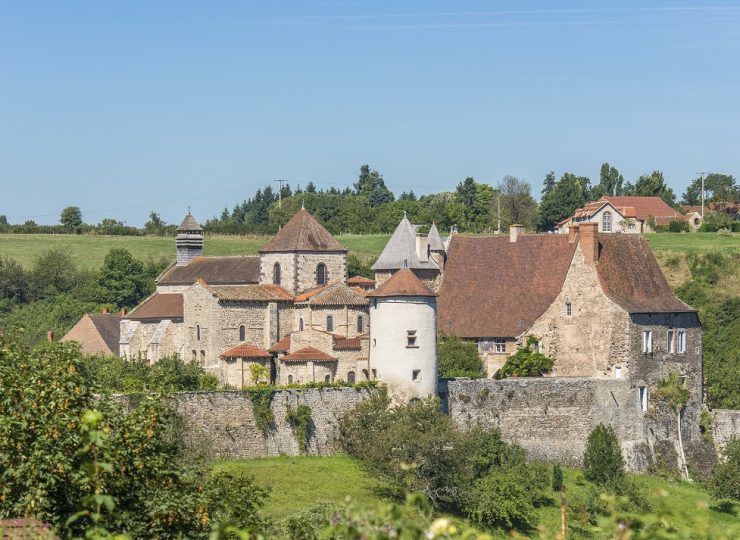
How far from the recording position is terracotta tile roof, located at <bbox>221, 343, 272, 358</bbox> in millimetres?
61969

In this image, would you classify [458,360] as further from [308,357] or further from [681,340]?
[681,340]

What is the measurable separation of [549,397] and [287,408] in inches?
427

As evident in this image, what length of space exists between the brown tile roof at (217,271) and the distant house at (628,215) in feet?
109

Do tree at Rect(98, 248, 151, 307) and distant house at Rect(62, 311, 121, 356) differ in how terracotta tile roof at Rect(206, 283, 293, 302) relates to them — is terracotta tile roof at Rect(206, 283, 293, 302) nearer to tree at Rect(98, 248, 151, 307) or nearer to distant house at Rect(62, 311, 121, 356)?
distant house at Rect(62, 311, 121, 356)

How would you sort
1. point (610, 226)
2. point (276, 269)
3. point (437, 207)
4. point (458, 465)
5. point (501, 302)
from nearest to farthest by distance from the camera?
point (458, 465), point (501, 302), point (276, 269), point (610, 226), point (437, 207)

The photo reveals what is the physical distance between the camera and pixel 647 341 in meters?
57.0

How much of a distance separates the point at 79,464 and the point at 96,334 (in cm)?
5682

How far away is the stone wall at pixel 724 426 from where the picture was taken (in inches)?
2312

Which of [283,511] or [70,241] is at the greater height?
[70,241]

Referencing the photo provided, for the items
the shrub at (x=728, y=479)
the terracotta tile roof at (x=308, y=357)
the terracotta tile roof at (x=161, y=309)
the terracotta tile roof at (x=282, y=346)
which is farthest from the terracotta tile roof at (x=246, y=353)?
the shrub at (x=728, y=479)

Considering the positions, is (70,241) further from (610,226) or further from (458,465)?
(458,465)

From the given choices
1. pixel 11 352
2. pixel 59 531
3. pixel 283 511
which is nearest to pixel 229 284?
pixel 283 511

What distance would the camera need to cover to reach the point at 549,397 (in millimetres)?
54094

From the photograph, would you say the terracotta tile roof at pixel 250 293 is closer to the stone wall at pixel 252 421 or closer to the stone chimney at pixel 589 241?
the stone chimney at pixel 589 241
